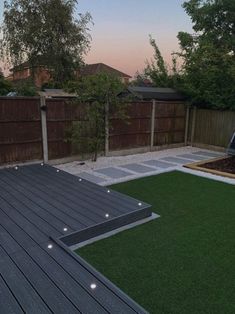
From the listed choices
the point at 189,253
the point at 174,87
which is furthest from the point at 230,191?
the point at 174,87

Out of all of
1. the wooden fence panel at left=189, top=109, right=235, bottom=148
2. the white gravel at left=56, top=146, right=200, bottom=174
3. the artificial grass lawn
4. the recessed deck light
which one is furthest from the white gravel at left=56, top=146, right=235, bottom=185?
the recessed deck light

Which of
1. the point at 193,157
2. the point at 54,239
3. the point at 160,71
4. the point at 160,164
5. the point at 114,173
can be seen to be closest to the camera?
the point at 54,239

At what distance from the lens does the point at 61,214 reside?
3641 mm

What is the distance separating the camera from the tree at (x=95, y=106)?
271 inches

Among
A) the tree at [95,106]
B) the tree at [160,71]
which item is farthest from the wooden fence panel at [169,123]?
the tree at [160,71]

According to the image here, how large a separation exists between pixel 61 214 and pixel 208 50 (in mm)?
7974

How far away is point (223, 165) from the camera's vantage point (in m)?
7.13

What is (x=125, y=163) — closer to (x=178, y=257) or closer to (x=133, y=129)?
(x=133, y=129)

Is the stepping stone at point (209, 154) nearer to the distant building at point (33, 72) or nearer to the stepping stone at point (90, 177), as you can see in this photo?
the stepping stone at point (90, 177)

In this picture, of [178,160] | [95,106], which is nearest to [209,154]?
[178,160]

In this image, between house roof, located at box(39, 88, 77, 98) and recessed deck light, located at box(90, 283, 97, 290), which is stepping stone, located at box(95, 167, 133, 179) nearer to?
house roof, located at box(39, 88, 77, 98)

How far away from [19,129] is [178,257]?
4659 millimetres

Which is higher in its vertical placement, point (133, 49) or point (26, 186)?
point (133, 49)

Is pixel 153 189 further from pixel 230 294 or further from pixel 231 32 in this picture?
→ pixel 231 32
